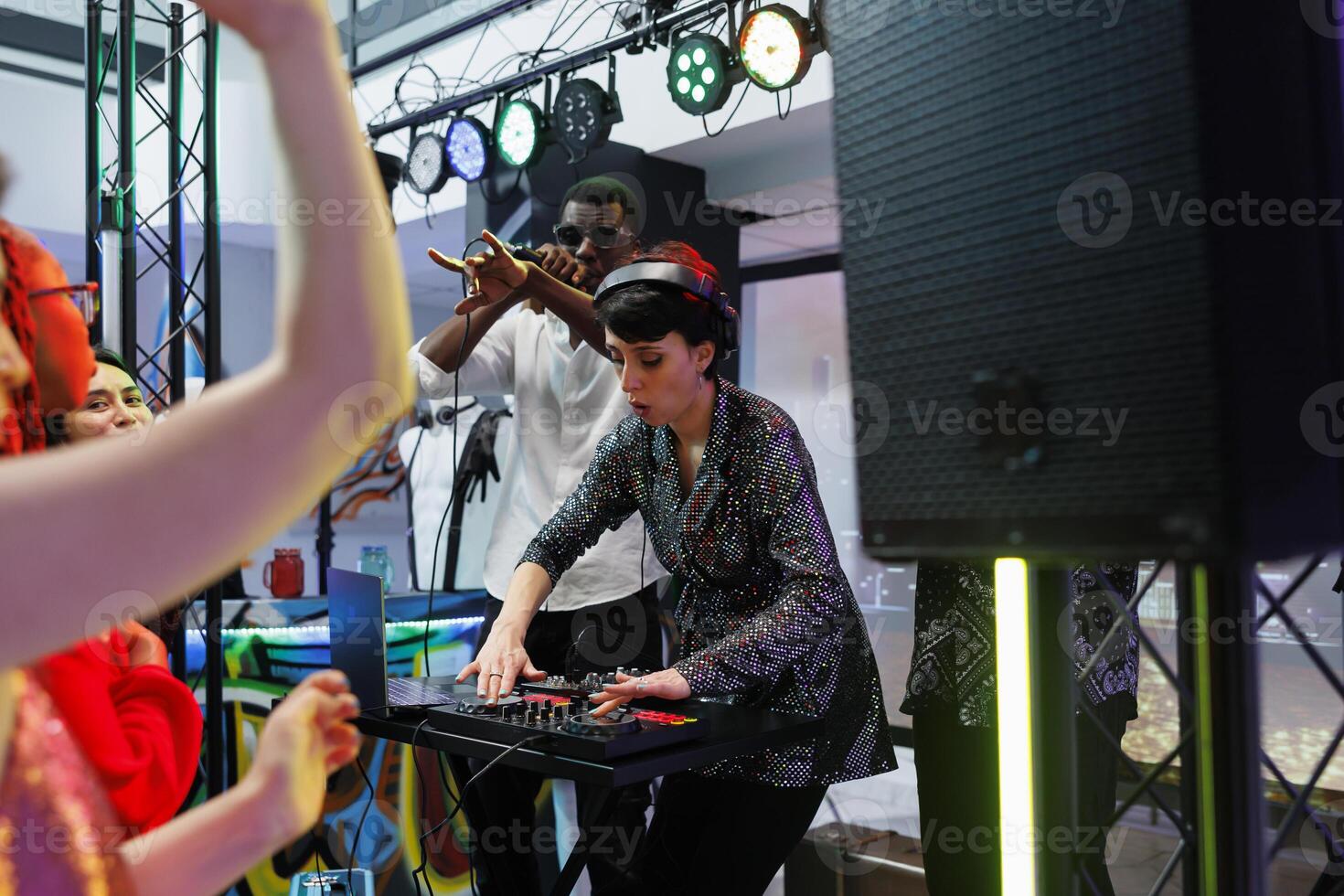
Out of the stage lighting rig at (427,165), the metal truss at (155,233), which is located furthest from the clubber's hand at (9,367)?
the stage lighting rig at (427,165)

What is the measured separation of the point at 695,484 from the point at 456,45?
5.10m

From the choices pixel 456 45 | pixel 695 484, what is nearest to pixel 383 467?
pixel 456 45

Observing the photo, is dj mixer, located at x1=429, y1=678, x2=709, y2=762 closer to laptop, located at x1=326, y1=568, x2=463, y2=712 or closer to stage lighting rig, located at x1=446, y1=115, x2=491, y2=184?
laptop, located at x1=326, y1=568, x2=463, y2=712

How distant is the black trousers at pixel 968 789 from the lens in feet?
7.06

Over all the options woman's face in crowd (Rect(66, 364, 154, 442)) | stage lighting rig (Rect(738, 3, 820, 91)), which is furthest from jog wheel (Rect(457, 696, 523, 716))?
stage lighting rig (Rect(738, 3, 820, 91))

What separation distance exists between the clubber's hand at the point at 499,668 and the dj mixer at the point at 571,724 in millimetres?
73

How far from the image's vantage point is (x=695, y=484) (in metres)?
2.02

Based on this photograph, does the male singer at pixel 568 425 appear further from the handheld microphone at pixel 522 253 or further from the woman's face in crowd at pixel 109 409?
the woman's face in crowd at pixel 109 409

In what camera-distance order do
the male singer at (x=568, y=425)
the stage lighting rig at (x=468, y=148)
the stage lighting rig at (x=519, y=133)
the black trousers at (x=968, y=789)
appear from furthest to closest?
1. the stage lighting rig at (x=468, y=148)
2. the stage lighting rig at (x=519, y=133)
3. the male singer at (x=568, y=425)
4. the black trousers at (x=968, y=789)

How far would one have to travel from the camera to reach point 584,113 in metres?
4.66

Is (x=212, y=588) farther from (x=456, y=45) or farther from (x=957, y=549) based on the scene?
(x=456, y=45)

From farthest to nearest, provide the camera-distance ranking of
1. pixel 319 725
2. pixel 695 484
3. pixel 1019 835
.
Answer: pixel 695 484 → pixel 1019 835 → pixel 319 725

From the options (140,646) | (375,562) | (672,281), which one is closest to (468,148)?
(375,562)

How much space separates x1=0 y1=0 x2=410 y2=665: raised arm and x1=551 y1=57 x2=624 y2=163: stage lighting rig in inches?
165
